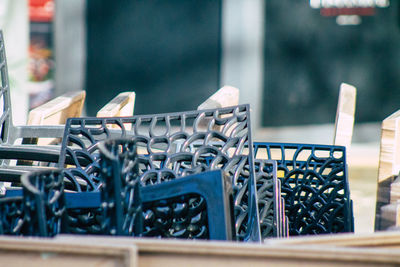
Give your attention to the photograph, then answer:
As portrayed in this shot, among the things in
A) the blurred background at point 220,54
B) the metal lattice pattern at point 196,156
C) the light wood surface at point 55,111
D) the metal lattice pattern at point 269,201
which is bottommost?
the metal lattice pattern at point 269,201

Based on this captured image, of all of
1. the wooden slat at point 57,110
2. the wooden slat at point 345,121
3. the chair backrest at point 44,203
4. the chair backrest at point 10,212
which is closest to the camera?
the chair backrest at point 44,203

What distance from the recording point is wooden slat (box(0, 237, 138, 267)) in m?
1.00

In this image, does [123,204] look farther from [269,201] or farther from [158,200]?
[269,201]

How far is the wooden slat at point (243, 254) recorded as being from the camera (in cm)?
98

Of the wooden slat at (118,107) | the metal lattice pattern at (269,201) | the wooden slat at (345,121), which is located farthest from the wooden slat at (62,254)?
the wooden slat at (345,121)

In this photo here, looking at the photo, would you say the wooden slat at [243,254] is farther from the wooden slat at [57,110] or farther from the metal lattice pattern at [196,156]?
the wooden slat at [57,110]

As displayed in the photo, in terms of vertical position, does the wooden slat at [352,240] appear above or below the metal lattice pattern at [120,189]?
below

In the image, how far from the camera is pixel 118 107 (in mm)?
2535

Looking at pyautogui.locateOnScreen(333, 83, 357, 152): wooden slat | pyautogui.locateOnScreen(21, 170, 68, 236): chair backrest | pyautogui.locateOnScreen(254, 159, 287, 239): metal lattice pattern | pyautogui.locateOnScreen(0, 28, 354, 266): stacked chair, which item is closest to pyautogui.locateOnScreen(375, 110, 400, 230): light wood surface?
pyautogui.locateOnScreen(0, 28, 354, 266): stacked chair

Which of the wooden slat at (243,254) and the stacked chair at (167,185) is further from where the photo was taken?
the stacked chair at (167,185)

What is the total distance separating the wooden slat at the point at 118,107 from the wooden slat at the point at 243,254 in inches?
54.2

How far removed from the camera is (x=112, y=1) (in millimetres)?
7363

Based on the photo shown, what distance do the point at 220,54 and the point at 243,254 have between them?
6.34 m

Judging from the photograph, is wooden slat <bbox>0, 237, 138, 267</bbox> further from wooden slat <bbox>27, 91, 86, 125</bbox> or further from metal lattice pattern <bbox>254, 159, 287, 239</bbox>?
wooden slat <bbox>27, 91, 86, 125</bbox>
